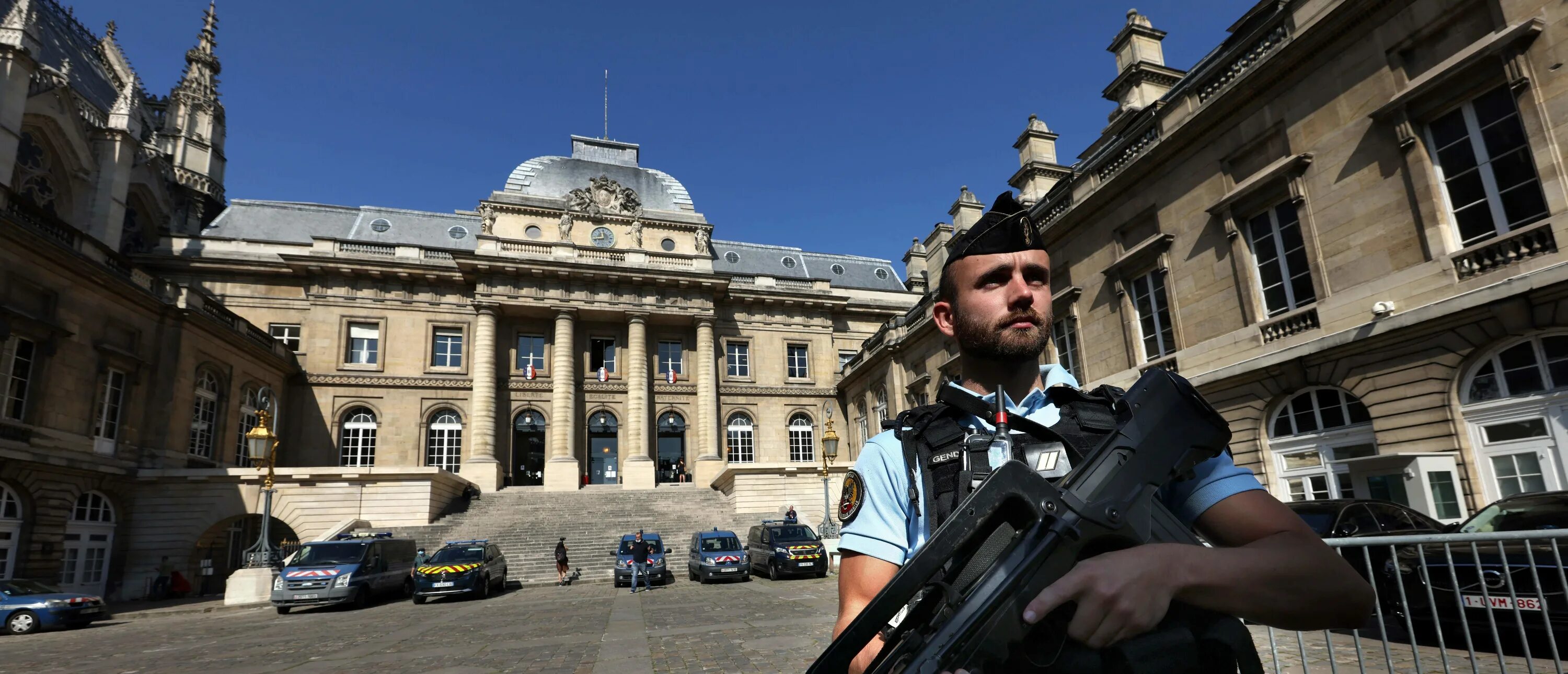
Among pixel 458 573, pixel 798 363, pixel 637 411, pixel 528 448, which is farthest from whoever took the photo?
pixel 798 363

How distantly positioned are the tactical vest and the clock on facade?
A: 128 feet

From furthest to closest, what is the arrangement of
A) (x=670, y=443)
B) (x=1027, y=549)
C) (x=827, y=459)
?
1. (x=670, y=443)
2. (x=827, y=459)
3. (x=1027, y=549)

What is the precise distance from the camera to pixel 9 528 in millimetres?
19234

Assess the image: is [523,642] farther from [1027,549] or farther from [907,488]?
[1027,549]

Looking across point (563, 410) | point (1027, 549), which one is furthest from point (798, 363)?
point (1027, 549)

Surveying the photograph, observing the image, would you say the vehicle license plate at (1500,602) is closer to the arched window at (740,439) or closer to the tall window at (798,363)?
the arched window at (740,439)

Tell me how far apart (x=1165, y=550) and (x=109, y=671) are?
41.7ft

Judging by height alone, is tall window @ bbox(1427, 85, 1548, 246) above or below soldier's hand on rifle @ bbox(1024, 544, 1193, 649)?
above

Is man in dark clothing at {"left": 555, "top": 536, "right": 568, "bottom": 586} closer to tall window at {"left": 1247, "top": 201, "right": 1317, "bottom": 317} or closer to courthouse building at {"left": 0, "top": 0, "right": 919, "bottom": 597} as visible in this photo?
courthouse building at {"left": 0, "top": 0, "right": 919, "bottom": 597}

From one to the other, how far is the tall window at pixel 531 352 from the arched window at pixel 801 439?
44.3 ft

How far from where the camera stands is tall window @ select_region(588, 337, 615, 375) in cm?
3856

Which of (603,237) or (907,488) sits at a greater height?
(603,237)

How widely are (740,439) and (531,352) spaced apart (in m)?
11.7

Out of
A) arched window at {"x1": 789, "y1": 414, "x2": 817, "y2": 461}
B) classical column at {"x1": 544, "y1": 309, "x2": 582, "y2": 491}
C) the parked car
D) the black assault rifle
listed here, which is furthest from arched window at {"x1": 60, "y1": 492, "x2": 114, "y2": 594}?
the parked car
